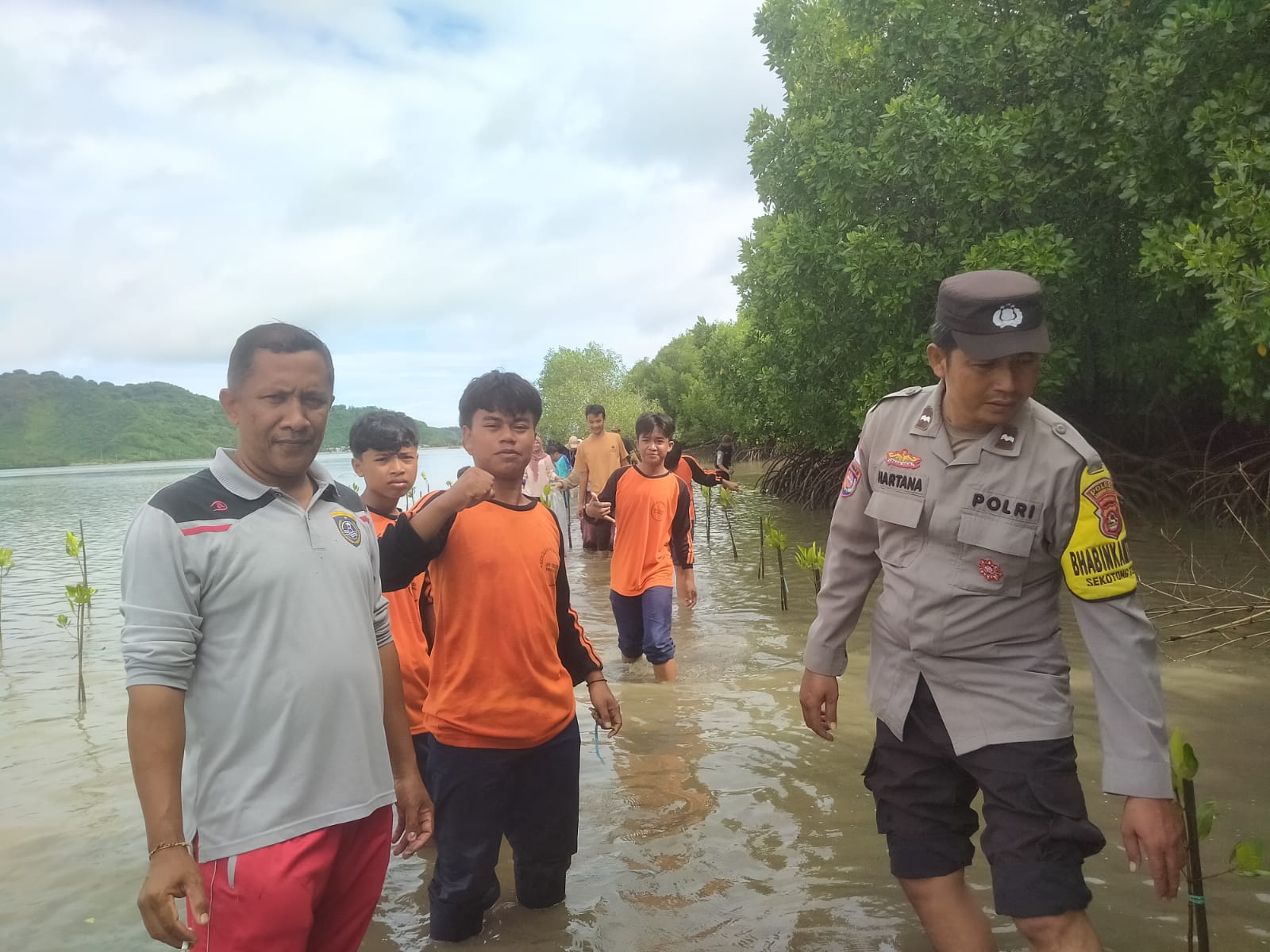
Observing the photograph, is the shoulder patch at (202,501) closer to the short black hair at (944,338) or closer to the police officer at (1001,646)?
the police officer at (1001,646)

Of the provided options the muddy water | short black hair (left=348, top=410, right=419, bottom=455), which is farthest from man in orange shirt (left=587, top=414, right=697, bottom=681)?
short black hair (left=348, top=410, right=419, bottom=455)

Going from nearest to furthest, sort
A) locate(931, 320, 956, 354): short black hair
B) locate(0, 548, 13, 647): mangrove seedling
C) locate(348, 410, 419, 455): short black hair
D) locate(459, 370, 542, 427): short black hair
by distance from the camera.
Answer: locate(931, 320, 956, 354): short black hair → locate(459, 370, 542, 427): short black hair → locate(348, 410, 419, 455): short black hair → locate(0, 548, 13, 647): mangrove seedling

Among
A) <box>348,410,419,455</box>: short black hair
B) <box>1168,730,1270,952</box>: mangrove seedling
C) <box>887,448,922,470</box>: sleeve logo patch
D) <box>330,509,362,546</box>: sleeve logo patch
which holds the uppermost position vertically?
<box>348,410,419,455</box>: short black hair

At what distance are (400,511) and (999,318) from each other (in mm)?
2591

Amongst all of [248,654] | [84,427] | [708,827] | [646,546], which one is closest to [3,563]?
[646,546]

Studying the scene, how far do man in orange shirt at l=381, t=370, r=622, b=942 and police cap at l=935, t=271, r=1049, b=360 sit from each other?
4.56 ft

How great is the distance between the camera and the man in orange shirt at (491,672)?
9.46 ft

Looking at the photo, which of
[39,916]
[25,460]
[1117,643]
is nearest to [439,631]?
[1117,643]

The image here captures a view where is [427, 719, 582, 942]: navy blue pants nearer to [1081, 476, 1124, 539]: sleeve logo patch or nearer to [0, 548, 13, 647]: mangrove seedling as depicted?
[1081, 476, 1124, 539]: sleeve logo patch

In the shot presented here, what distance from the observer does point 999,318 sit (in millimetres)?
2178

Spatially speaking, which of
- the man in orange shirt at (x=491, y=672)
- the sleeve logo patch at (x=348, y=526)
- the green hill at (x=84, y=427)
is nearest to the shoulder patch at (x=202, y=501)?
the sleeve logo patch at (x=348, y=526)

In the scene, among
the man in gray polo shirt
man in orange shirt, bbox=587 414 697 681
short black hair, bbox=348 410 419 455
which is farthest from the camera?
man in orange shirt, bbox=587 414 697 681

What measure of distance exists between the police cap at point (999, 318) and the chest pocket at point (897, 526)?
0.42m

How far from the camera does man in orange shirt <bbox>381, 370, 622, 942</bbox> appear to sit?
113 inches
